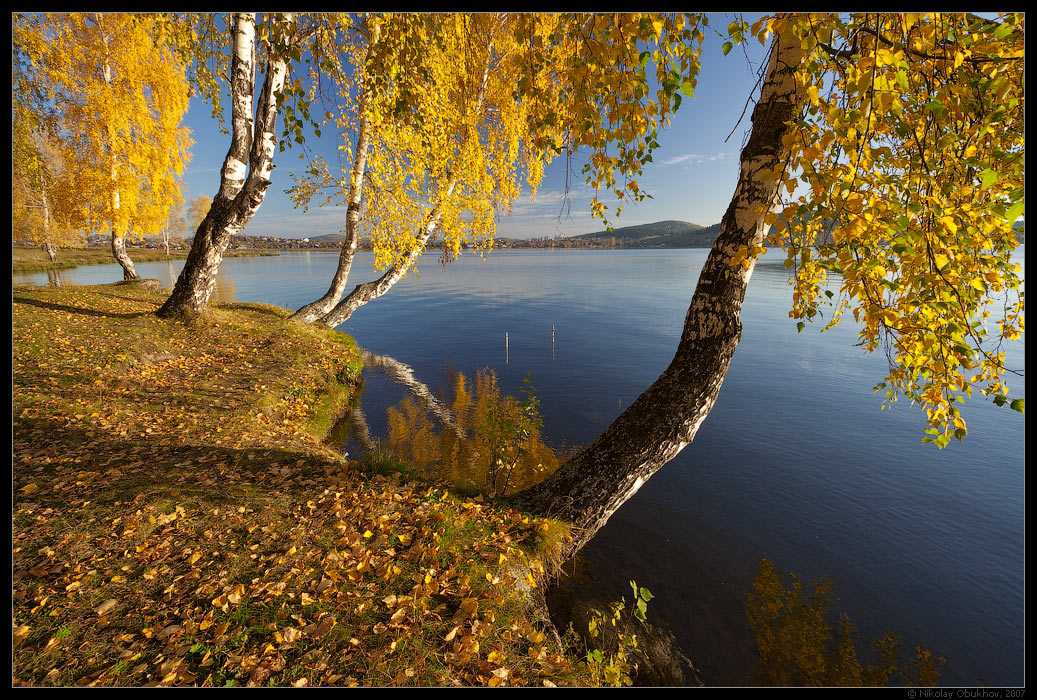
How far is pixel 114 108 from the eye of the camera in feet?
47.5

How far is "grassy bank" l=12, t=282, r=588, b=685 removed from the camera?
2.93 meters

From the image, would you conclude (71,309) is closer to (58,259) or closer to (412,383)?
(412,383)

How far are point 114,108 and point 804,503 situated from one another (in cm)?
2653

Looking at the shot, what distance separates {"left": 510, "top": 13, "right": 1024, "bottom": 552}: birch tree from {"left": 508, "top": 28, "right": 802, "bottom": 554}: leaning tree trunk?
0.02 meters

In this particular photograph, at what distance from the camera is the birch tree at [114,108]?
13664 mm

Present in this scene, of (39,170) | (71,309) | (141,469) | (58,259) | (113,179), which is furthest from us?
(58,259)

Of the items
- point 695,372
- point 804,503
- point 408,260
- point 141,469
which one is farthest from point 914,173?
point 408,260

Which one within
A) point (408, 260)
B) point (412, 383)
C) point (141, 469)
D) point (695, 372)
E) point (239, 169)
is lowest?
point (412, 383)

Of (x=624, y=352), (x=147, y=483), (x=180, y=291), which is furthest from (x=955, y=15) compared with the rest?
(x=624, y=352)

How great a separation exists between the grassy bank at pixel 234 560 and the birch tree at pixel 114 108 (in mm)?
13233

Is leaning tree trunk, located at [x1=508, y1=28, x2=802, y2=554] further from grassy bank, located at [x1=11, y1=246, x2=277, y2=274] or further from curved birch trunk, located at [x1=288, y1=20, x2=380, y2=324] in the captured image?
grassy bank, located at [x1=11, y1=246, x2=277, y2=274]

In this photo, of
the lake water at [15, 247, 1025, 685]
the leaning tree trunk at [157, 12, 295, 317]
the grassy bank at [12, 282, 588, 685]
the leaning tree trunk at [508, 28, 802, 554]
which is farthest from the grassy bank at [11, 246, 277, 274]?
the leaning tree trunk at [508, 28, 802, 554]
